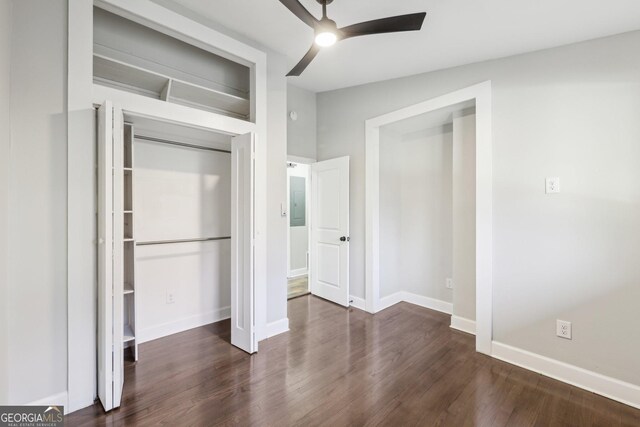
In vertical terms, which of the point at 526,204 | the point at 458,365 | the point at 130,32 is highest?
the point at 130,32

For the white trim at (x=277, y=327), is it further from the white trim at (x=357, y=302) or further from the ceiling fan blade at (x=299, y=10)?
the ceiling fan blade at (x=299, y=10)

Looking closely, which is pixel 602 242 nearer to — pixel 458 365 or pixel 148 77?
pixel 458 365

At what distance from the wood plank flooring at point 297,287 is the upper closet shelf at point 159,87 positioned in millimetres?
2645

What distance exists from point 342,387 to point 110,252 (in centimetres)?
187

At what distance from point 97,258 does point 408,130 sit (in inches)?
141

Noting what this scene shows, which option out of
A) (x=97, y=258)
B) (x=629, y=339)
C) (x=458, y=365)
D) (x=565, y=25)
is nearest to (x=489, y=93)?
(x=565, y=25)

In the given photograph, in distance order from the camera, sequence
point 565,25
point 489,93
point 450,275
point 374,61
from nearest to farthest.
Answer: point 565,25, point 489,93, point 374,61, point 450,275

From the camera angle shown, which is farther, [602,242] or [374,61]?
[374,61]

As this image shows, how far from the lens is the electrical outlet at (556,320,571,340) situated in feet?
7.15

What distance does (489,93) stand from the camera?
2516mm

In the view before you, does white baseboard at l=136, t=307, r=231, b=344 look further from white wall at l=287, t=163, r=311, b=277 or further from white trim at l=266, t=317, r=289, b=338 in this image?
white wall at l=287, t=163, r=311, b=277

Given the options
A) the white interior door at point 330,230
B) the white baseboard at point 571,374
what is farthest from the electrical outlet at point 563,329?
the white interior door at point 330,230

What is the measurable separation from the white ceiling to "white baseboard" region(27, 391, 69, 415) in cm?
290

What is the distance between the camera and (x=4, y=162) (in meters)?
1.57
